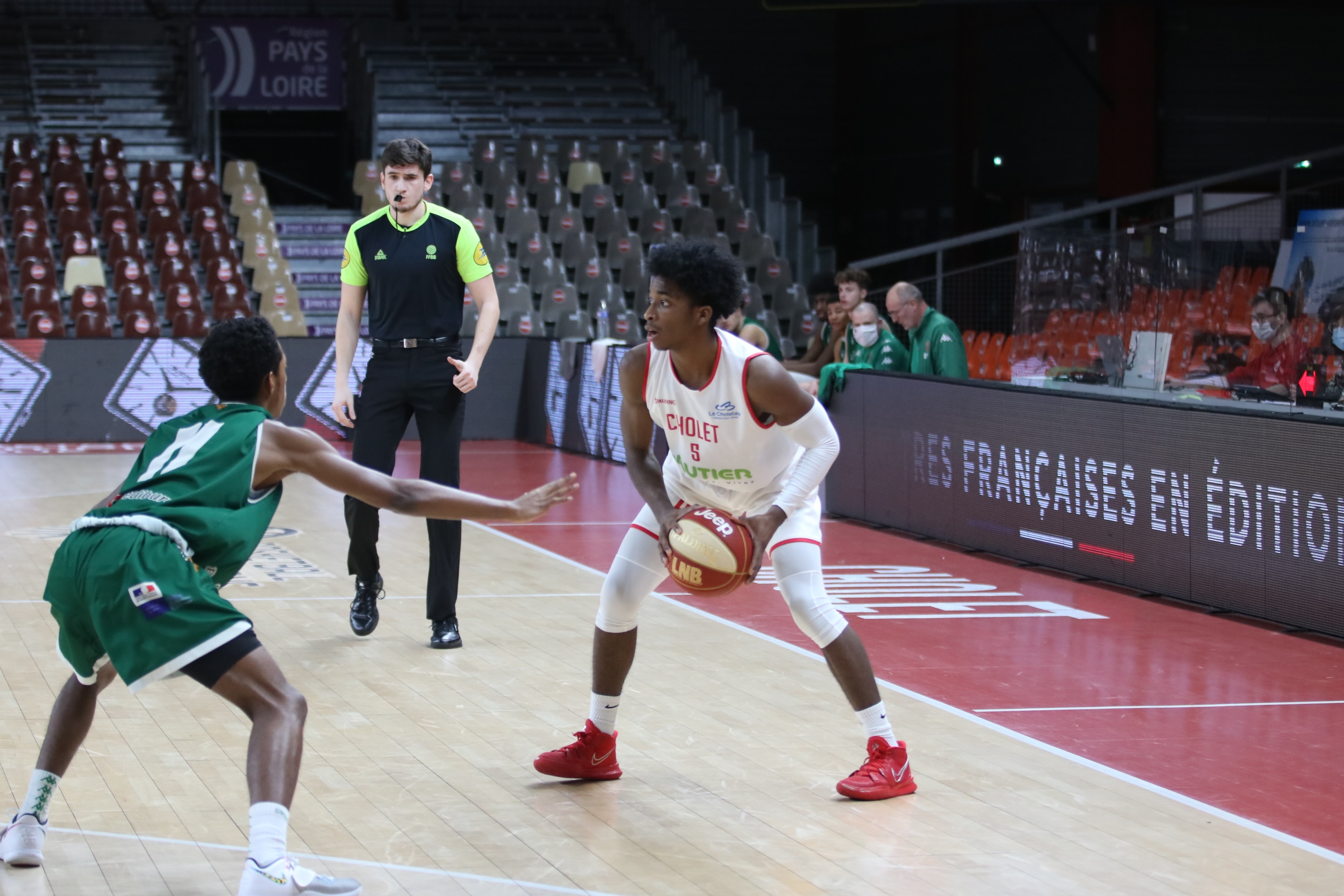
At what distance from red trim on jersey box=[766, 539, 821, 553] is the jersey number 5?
178cm

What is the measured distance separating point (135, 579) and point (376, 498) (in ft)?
1.92

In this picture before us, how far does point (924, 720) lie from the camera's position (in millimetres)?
6004

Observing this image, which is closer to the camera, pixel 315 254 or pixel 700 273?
pixel 700 273

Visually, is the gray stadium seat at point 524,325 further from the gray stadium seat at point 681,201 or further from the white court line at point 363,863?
the white court line at point 363,863

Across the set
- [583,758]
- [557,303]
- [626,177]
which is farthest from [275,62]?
[583,758]

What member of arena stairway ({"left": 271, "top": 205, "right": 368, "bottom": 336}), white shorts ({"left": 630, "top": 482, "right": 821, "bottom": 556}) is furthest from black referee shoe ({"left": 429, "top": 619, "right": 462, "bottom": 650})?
arena stairway ({"left": 271, "top": 205, "right": 368, "bottom": 336})

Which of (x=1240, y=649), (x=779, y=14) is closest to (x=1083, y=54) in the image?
(x=779, y=14)

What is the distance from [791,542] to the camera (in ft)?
16.5

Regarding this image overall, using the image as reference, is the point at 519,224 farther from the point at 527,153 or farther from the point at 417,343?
the point at 417,343

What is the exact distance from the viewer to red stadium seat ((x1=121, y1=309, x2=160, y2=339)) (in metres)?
17.7

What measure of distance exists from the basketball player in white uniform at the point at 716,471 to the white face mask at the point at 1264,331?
583 centimetres

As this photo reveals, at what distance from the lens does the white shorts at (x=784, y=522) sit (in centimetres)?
504

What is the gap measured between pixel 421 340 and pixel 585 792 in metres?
2.71

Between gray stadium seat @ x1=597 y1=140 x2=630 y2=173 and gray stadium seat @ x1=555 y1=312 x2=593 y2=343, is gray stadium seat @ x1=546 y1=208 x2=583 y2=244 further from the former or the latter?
gray stadium seat @ x1=555 y1=312 x2=593 y2=343
